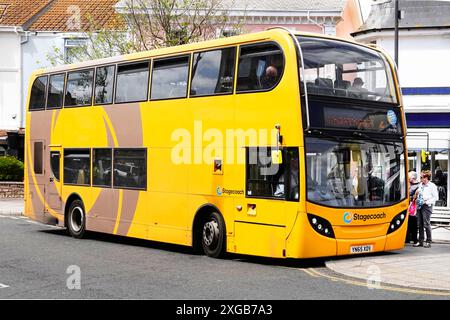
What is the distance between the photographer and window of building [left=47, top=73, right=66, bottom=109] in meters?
19.0

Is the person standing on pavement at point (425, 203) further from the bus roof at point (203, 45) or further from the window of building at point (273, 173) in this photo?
the window of building at point (273, 173)

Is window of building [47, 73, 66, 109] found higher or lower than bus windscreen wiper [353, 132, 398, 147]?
higher

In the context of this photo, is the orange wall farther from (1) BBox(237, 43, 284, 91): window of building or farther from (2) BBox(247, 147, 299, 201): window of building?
(2) BBox(247, 147, 299, 201): window of building

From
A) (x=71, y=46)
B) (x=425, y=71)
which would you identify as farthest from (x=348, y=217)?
(x=71, y=46)

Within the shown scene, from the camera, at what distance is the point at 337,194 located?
13.0m

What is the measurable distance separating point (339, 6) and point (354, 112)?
22900mm

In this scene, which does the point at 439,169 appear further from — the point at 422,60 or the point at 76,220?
the point at 76,220

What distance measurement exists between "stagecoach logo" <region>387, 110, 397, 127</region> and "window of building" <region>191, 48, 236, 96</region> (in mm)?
2979

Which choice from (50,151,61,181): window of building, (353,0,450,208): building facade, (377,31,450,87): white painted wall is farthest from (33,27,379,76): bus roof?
(377,31,450,87): white painted wall

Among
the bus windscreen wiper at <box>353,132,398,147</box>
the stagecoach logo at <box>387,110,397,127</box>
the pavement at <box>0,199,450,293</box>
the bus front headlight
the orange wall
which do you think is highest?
the orange wall

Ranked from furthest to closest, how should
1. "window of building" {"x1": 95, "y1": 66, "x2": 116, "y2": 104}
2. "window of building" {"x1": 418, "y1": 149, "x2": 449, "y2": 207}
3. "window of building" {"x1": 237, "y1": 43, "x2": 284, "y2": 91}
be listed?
1. "window of building" {"x1": 418, "y1": 149, "x2": 449, "y2": 207}
2. "window of building" {"x1": 95, "y1": 66, "x2": 116, "y2": 104}
3. "window of building" {"x1": 237, "y1": 43, "x2": 284, "y2": 91}

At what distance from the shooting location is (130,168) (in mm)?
16469

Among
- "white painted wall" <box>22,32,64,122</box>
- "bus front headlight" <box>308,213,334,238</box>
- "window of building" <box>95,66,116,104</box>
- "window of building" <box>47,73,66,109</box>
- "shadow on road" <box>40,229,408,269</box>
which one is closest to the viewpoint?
"bus front headlight" <box>308,213,334,238</box>

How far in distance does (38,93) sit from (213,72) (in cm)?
748
